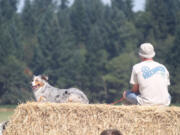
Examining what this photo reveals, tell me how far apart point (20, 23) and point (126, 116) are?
207ft

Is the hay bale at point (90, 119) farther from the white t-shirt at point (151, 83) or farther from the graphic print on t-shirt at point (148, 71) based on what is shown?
the graphic print on t-shirt at point (148, 71)

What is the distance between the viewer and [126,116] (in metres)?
7.16

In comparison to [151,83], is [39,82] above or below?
above

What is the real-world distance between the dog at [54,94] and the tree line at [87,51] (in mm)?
27356

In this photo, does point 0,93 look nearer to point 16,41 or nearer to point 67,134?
point 16,41

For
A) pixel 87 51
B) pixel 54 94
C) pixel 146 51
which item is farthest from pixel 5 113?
pixel 87 51

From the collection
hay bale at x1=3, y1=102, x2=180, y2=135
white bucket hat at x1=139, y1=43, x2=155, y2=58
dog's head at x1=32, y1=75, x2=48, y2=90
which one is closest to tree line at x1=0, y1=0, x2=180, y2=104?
dog's head at x1=32, y1=75, x2=48, y2=90

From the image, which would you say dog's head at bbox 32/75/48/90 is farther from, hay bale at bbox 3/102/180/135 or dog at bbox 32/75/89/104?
hay bale at bbox 3/102/180/135

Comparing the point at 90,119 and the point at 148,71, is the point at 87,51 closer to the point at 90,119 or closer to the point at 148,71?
the point at 148,71

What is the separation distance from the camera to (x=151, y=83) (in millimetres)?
7879

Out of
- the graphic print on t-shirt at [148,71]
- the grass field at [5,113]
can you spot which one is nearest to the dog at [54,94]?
the graphic print on t-shirt at [148,71]

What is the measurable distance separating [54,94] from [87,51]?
45.2 meters

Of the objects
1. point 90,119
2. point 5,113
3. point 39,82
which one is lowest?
point 90,119

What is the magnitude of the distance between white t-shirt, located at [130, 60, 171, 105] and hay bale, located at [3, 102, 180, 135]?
70 centimetres
